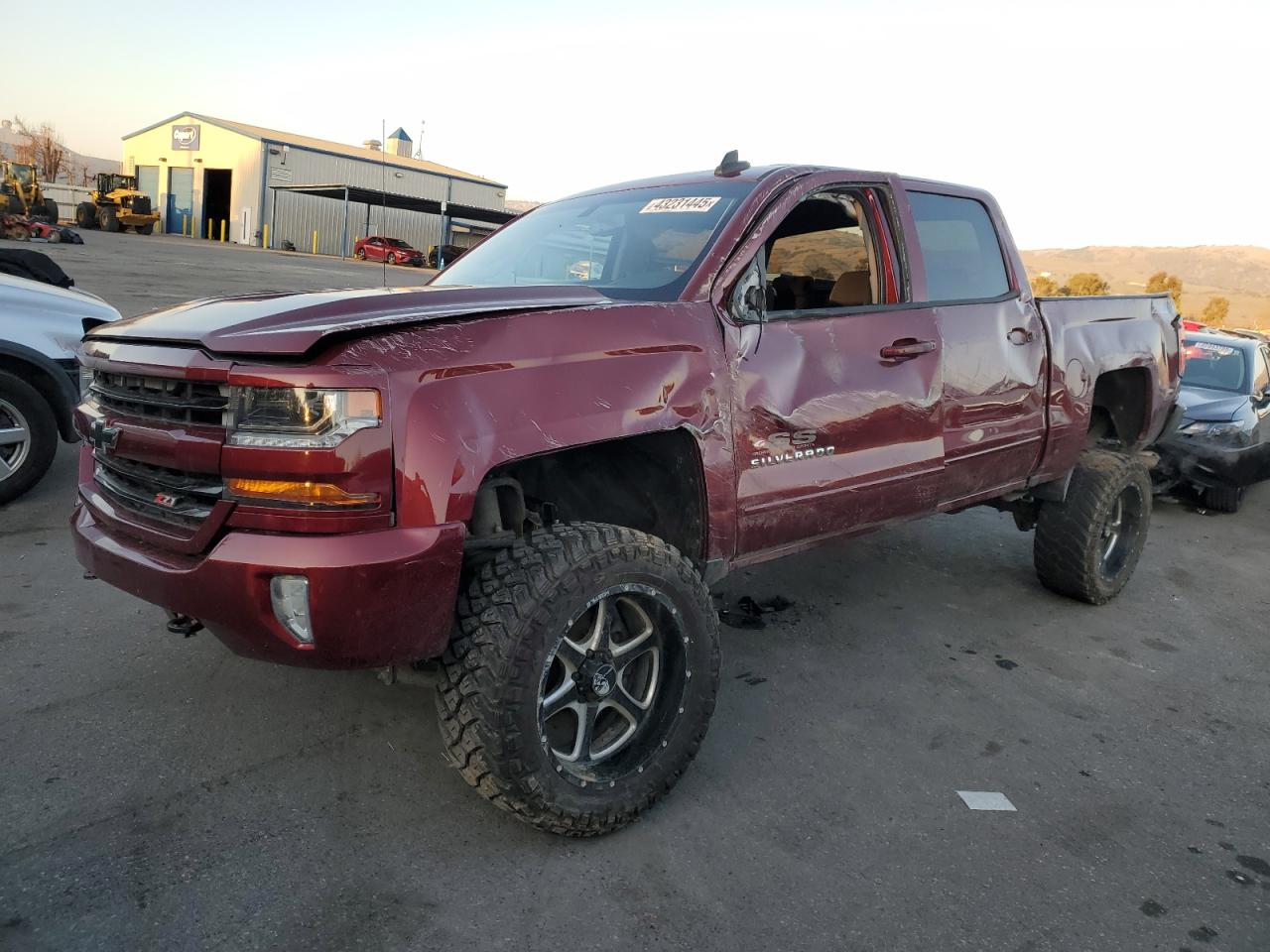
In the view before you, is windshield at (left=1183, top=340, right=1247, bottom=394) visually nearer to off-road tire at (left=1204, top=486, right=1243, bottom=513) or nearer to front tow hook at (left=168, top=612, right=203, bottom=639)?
off-road tire at (left=1204, top=486, right=1243, bottom=513)

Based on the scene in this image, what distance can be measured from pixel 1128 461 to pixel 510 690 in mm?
4172

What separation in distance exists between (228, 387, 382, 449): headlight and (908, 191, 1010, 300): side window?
257 centimetres

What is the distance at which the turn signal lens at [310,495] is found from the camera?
2244 millimetres

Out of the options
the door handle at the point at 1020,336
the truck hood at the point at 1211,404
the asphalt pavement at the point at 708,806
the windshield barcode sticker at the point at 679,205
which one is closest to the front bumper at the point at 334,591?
the asphalt pavement at the point at 708,806

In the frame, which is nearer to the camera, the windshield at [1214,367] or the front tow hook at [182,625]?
the front tow hook at [182,625]

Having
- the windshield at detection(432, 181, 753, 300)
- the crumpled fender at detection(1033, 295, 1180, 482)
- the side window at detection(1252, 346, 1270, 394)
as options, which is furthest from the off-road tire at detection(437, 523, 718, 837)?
the side window at detection(1252, 346, 1270, 394)

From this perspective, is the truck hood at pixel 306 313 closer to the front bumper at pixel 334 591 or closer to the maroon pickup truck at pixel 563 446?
the maroon pickup truck at pixel 563 446

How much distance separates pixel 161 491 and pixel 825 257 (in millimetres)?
2780

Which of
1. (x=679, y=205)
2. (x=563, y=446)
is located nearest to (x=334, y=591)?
(x=563, y=446)

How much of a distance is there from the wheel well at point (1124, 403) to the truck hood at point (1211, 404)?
293 centimetres

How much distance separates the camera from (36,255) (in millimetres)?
7039

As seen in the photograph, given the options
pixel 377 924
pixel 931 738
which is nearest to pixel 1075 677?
pixel 931 738

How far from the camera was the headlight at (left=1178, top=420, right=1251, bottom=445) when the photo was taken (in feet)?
25.8

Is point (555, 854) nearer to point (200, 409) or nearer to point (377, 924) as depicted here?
point (377, 924)
